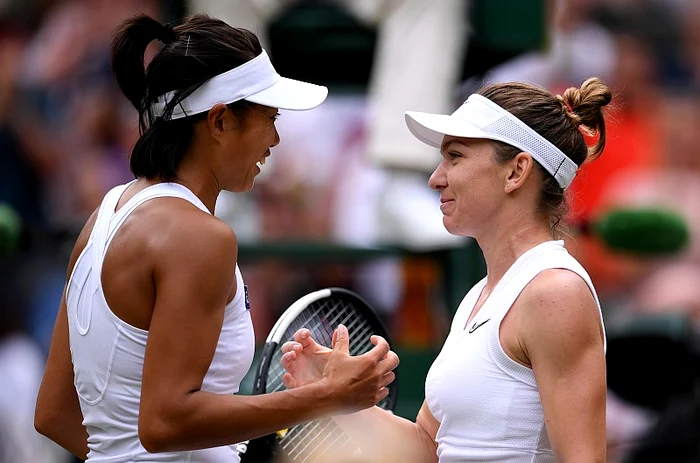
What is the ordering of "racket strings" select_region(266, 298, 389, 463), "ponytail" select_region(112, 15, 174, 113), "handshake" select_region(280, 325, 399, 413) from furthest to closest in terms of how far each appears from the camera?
1. "racket strings" select_region(266, 298, 389, 463)
2. "ponytail" select_region(112, 15, 174, 113)
3. "handshake" select_region(280, 325, 399, 413)

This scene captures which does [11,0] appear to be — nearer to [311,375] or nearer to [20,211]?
[20,211]

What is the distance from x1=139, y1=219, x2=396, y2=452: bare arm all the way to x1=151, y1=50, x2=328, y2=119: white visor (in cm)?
26

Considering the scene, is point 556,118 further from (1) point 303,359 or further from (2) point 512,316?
(1) point 303,359

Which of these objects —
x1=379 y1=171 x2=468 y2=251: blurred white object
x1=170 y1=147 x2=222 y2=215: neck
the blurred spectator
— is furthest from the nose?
the blurred spectator

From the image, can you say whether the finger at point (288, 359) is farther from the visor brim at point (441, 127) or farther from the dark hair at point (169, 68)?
the visor brim at point (441, 127)

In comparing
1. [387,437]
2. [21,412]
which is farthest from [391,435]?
[21,412]

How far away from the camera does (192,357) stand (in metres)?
2.48

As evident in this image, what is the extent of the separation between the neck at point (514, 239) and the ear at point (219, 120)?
1.96 feet

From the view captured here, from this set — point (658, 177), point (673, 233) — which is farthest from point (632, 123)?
point (673, 233)

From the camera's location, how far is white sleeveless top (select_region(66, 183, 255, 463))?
2578 mm

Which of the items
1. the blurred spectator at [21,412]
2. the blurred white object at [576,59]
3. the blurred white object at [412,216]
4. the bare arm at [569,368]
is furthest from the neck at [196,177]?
the blurred white object at [576,59]

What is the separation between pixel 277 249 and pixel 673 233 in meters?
1.57

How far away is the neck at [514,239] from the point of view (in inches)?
110

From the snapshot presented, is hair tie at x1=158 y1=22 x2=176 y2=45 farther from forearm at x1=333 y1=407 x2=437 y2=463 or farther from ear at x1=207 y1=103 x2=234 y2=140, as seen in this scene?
forearm at x1=333 y1=407 x2=437 y2=463
